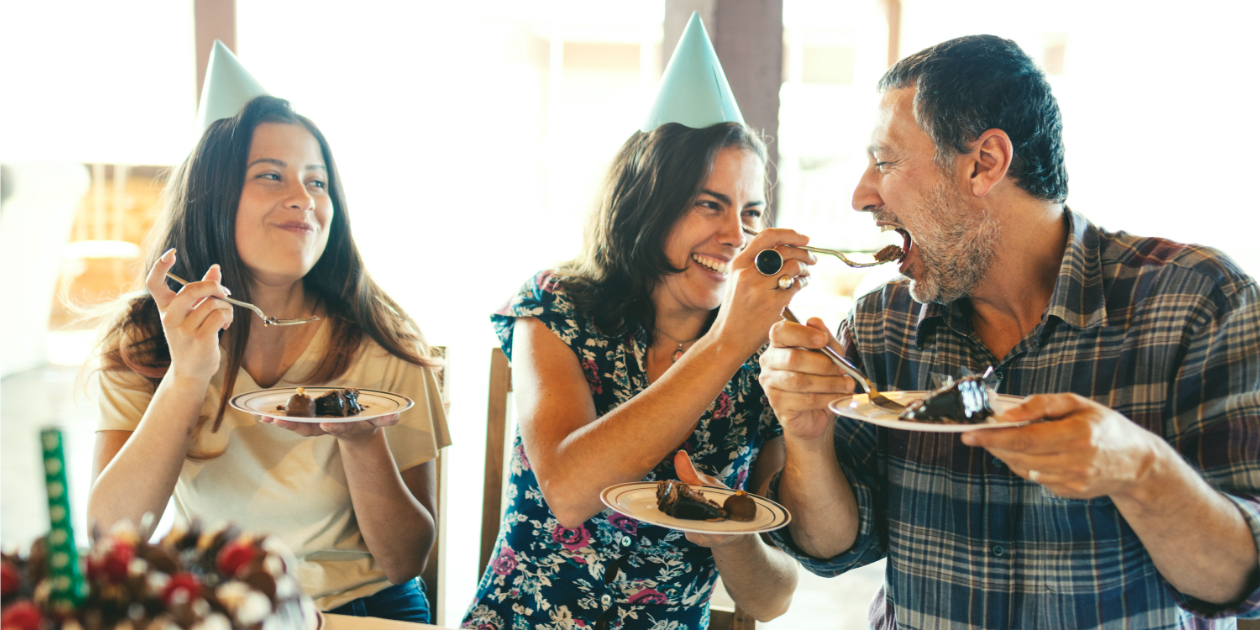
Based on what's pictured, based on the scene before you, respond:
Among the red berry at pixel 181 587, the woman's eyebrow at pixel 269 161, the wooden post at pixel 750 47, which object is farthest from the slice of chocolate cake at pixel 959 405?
the wooden post at pixel 750 47

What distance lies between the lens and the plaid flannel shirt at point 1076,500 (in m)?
1.24

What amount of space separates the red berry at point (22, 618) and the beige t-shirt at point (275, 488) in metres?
0.99

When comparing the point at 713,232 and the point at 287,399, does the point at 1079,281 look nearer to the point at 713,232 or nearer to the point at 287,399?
the point at 713,232

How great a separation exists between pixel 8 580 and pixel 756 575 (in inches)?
45.2

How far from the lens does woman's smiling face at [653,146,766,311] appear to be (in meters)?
1.72

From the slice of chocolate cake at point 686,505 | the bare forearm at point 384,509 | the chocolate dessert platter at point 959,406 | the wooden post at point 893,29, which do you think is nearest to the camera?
the chocolate dessert platter at point 959,406

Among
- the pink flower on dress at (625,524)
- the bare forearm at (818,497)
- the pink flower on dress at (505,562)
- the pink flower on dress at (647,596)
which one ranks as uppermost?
the bare forearm at (818,497)

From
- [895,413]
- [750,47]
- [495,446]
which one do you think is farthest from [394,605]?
[750,47]

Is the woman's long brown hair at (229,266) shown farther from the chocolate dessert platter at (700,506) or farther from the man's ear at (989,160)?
the man's ear at (989,160)

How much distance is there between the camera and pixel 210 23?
3609 mm

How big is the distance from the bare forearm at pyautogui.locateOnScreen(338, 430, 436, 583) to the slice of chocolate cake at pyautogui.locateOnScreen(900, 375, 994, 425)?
1019 millimetres

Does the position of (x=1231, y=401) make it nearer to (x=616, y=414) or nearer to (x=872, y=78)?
(x=616, y=414)

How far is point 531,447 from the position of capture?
154 cm

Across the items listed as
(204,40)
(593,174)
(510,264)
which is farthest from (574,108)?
(593,174)
